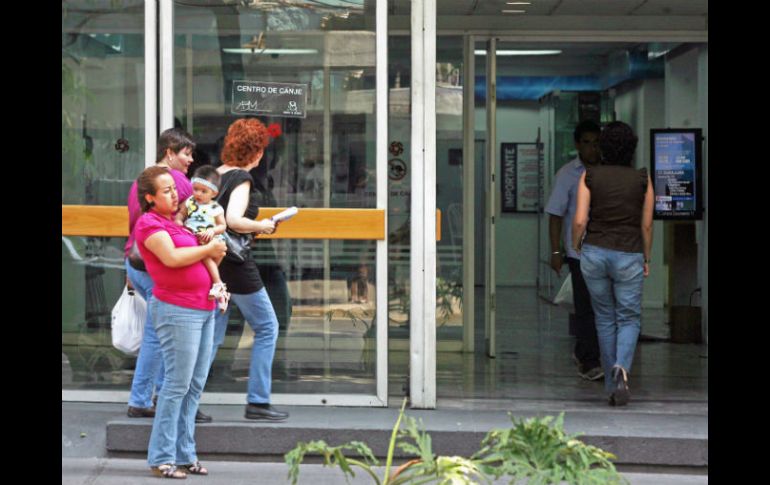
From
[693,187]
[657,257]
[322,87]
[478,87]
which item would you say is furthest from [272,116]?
[478,87]

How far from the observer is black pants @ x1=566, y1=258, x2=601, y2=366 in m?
8.52

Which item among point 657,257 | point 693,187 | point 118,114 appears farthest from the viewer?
point 657,257

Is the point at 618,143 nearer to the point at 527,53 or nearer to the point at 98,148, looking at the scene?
the point at 98,148

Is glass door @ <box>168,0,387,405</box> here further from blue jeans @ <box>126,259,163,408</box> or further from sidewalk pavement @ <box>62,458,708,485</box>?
sidewalk pavement @ <box>62,458,708,485</box>

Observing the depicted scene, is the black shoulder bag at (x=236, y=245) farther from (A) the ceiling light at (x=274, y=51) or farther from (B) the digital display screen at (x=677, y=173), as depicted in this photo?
(B) the digital display screen at (x=677, y=173)

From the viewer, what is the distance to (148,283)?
6738 mm

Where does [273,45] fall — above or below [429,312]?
above

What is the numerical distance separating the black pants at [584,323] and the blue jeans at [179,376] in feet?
10.8

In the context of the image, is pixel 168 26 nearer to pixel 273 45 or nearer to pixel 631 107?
pixel 273 45

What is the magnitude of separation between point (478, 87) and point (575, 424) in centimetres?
988

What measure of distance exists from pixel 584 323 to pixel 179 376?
3579 millimetres

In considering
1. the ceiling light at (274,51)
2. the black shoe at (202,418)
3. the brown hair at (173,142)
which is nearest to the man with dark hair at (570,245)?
the ceiling light at (274,51)

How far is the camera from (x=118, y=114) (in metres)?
7.41
